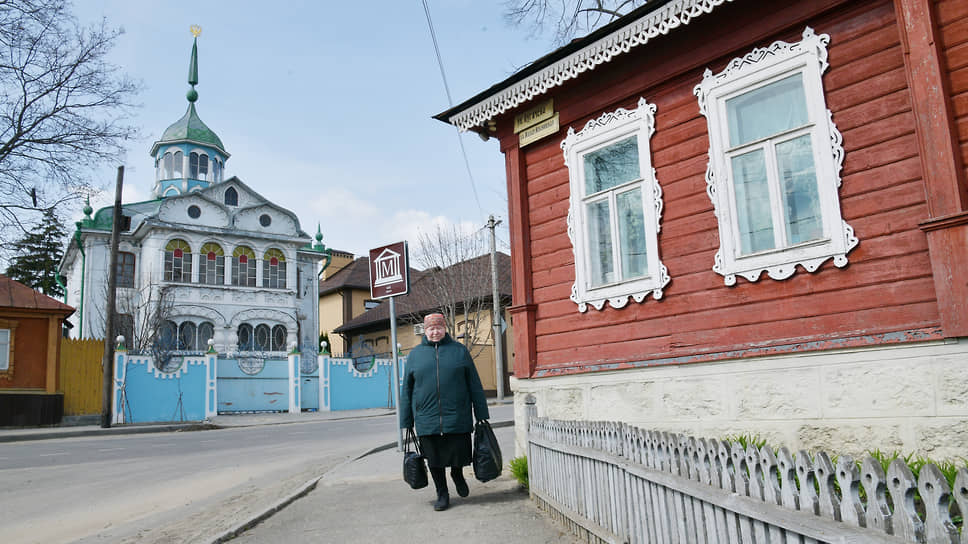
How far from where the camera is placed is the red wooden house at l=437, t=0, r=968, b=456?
5195 millimetres

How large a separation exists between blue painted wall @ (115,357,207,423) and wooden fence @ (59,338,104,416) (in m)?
1.64

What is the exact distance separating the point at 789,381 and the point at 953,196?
1840 mm

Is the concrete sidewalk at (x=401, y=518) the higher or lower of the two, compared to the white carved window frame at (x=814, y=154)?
lower

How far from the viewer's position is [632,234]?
7508 mm

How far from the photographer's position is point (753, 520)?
121 inches

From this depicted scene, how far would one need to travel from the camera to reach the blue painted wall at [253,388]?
2844cm

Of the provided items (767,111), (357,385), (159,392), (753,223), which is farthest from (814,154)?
(357,385)

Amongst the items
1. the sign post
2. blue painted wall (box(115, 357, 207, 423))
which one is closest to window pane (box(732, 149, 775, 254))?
the sign post

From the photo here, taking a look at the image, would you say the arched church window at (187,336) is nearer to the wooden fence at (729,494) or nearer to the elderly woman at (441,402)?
the elderly woman at (441,402)

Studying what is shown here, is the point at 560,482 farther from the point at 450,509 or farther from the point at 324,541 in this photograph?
the point at 324,541

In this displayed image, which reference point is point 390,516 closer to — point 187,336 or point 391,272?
point 391,272

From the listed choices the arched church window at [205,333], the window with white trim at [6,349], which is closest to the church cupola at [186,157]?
the arched church window at [205,333]

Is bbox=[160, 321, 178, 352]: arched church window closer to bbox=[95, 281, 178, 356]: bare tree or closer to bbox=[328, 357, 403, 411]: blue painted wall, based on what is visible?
bbox=[95, 281, 178, 356]: bare tree

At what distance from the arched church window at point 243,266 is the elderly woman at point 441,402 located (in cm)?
3206
